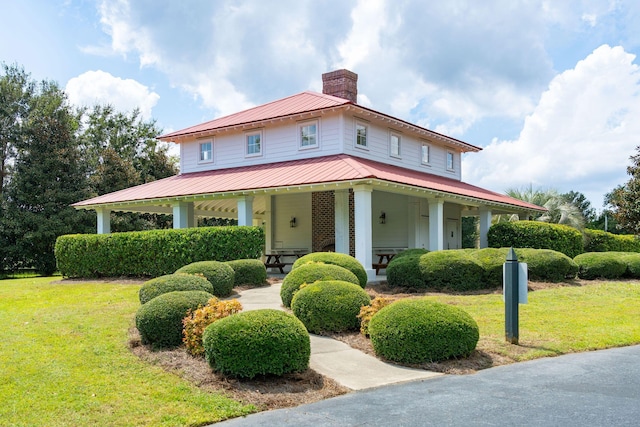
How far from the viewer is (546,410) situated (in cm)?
593

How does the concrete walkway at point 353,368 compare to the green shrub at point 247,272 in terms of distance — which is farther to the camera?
the green shrub at point 247,272

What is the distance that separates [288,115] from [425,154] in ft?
24.1

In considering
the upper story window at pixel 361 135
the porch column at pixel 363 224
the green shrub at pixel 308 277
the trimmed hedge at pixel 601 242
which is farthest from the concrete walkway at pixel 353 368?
the trimmed hedge at pixel 601 242

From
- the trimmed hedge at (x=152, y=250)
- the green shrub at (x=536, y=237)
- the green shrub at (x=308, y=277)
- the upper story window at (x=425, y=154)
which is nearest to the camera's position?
the green shrub at (x=308, y=277)

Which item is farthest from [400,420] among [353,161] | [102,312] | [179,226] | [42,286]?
[179,226]

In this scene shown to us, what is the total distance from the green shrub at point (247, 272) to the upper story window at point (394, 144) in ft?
31.0

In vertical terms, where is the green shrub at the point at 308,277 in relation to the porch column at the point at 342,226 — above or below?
below

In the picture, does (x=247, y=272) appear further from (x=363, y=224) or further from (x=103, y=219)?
(x=103, y=219)

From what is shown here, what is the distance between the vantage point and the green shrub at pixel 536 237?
24.0 m

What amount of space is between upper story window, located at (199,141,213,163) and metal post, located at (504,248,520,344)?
57.2 feet

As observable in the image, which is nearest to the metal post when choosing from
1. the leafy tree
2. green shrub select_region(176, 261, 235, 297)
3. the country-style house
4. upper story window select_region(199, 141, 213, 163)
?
green shrub select_region(176, 261, 235, 297)

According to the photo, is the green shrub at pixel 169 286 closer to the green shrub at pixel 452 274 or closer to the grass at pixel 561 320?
the grass at pixel 561 320

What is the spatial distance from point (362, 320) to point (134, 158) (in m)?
39.2

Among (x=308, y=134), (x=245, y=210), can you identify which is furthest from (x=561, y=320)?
(x=308, y=134)
